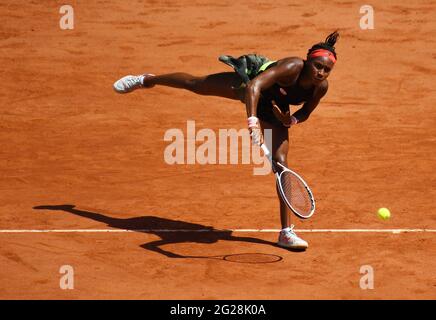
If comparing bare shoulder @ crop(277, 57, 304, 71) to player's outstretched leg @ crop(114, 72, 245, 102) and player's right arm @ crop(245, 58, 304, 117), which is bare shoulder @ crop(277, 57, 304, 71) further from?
player's outstretched leg @ crop(114, 72, 245, 102)

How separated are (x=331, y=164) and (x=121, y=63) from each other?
5482mm

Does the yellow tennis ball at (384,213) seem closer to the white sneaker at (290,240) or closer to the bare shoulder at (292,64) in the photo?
the white sneaker at (290,240)

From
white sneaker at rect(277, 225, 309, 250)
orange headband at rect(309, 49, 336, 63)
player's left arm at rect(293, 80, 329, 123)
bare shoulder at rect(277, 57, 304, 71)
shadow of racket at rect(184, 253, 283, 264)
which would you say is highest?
orange headband at rect(309, 49, 336, 63)

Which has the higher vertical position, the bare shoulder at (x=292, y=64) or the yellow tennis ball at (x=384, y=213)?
the bare shoulder at (x=292, y=64)

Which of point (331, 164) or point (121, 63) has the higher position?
point (121, 63)

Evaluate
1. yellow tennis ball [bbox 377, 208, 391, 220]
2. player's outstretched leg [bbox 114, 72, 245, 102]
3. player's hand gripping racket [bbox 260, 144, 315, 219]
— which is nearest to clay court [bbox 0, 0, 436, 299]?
yellow tennis ball [bbox 377, 208, 391, 220]

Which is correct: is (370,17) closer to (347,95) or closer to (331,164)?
(347,95)

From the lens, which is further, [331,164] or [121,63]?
[121,63]

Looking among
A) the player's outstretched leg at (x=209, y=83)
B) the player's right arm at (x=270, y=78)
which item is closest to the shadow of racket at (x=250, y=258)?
the player's right arm at (x=270, y=78)

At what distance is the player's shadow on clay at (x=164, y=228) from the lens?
1028cm

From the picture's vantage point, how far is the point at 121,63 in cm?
1706

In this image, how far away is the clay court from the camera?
368 inches
